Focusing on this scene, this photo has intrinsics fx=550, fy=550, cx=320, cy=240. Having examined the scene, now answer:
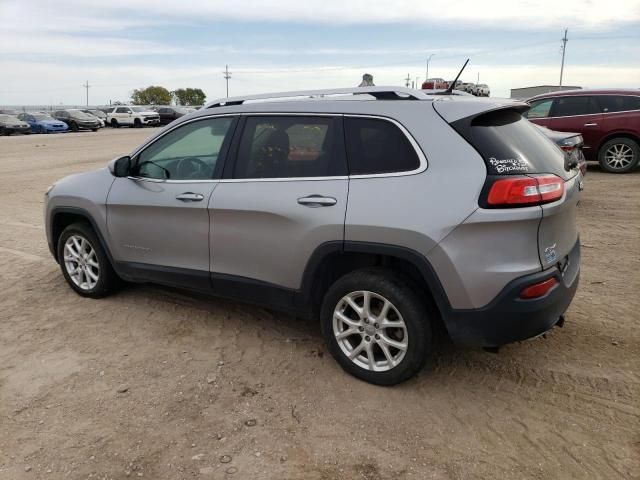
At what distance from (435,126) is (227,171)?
1.50 m

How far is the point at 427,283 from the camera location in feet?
10.1

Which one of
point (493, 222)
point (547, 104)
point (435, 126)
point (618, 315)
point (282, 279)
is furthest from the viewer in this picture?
point (547, 104)

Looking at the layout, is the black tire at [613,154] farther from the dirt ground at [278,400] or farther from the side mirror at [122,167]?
the side mirror at [122,167]

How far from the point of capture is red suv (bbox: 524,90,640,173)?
441 inches

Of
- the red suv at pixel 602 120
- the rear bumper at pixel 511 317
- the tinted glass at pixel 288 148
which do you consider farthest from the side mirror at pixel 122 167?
the red suv at pixel 602 120

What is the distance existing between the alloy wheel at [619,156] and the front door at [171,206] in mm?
10344

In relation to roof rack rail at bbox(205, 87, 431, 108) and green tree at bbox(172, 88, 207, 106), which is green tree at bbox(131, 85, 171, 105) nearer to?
green tree at bbox(172, 88, 207, 106)

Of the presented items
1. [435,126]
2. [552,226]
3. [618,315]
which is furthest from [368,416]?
[618,315]

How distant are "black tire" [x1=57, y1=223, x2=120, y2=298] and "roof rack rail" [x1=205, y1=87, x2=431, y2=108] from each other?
159 cm

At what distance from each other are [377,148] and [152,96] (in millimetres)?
99870

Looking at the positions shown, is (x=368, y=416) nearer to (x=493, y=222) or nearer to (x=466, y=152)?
(x=493, y=222)

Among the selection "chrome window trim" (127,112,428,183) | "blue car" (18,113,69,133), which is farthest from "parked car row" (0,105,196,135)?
"chrome window trim" (127,112,428,183)

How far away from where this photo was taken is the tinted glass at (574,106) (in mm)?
11508

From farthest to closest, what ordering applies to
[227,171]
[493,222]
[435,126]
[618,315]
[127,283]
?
[127,283], [618,315], [227,171], [435,126], [493,222]
